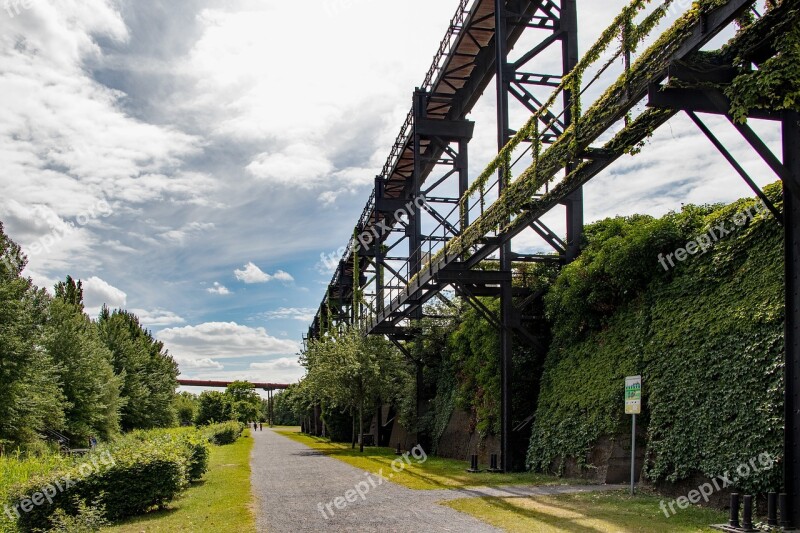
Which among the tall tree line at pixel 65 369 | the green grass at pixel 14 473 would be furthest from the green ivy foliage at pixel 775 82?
the tall tree line at pixel 65 369

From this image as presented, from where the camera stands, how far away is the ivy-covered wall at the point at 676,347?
36.2 ft

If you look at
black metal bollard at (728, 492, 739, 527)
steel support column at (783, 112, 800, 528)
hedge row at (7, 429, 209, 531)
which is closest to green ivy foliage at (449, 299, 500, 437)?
hedge row at (7, 429, 209, 531)

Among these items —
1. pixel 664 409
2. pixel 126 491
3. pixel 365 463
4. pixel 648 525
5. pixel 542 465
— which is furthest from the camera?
pixel 365 463

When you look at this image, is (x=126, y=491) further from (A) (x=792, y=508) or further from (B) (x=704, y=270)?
(B) (x=704, y=270)

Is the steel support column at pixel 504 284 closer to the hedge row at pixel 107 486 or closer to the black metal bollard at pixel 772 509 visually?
the hedge row at pixel 107 486

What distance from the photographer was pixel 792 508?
8945 millimetres

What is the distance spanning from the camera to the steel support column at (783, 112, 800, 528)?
9.05 m

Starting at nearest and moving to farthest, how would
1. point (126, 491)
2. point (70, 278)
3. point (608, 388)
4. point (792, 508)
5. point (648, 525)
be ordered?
point (792, 508), point (648, 525), point (126, 491), point (608, 388), point (70, 278)

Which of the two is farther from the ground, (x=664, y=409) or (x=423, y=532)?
(x=664, y=409)

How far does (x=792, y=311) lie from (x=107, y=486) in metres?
11.6

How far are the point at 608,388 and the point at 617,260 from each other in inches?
121

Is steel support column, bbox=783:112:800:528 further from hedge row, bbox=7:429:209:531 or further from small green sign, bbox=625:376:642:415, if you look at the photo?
hedge row, bbox=7:429:209:531

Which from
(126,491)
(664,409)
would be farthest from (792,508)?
(126,491)

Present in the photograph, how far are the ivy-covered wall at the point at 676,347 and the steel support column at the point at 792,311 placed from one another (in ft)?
3.69
